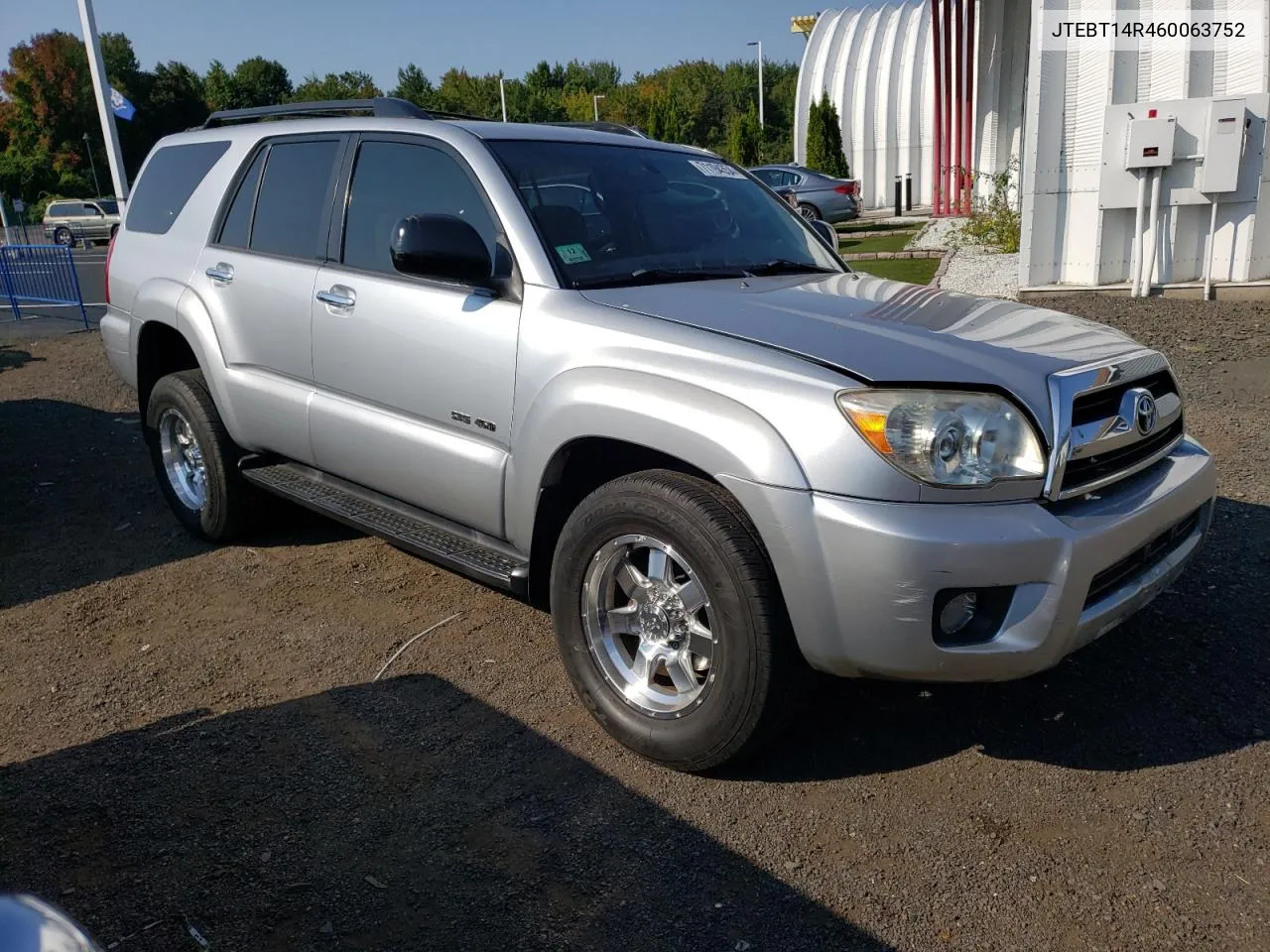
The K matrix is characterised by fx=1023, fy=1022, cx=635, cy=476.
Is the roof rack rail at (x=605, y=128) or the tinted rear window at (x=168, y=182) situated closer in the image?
the roof rack rail at (x=605, y=128)

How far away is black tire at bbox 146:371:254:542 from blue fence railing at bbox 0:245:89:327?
1090 cm

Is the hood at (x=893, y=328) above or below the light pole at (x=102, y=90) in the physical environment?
below

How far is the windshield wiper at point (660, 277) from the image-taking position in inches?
137

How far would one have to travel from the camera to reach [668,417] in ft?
9.57

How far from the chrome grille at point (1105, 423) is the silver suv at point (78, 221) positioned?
3864cm

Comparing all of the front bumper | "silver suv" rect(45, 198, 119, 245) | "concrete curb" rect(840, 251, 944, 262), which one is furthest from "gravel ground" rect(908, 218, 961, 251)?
"silver suv" rect(45, 198, 119, 245)

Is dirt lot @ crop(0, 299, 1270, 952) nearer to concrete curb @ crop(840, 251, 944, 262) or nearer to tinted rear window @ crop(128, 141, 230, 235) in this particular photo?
tinted rear window @ crop(128, 141, 230, 235)

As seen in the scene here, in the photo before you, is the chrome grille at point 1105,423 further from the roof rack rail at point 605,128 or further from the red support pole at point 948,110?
the red support pole at point 948,110

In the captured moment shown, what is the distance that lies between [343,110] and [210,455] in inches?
68.5

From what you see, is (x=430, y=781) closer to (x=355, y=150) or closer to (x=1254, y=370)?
(x=355, y=150)

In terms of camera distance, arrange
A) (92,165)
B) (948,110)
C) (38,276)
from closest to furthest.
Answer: (38,276)
(948,110)
(92,165)

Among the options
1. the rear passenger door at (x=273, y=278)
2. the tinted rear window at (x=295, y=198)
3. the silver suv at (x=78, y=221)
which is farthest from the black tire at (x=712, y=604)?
the silver suv at (x=78, y=221)

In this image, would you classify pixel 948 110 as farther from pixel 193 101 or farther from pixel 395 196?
pixel 193 101

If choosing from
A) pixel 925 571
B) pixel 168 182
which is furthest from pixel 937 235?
pixel 925 571
